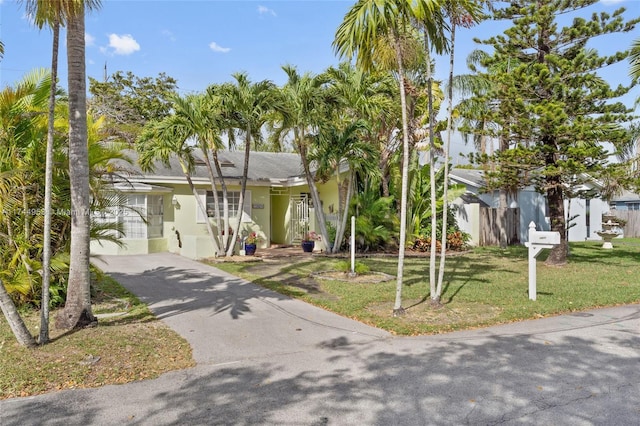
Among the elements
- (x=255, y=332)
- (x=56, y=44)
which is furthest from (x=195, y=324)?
(x=56, y=44)

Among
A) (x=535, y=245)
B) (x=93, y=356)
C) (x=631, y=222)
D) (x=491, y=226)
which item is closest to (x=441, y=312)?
(x=535, y=245)

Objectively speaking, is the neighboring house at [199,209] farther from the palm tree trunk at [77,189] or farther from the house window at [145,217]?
the palm tree trunk at [77,189]

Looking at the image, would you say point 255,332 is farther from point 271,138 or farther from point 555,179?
point 555,179

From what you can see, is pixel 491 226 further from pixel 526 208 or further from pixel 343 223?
pixel 343 223

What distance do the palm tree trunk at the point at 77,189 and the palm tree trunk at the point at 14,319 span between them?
2.64 feet

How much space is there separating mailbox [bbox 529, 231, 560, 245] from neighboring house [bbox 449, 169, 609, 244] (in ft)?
33.5

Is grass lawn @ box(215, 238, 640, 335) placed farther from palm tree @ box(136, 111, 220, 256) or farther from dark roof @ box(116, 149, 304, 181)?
dark roof @ box(116, 149, 304, 181)

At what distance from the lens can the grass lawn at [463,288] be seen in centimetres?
763

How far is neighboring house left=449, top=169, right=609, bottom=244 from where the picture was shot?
2014 cm

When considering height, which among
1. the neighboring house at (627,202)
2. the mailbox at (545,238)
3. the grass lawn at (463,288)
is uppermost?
the neighboring house at (627,202)

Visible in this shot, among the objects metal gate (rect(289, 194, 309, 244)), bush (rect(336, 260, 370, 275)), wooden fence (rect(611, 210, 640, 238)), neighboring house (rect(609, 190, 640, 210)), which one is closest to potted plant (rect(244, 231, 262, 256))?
metal gate (rect(289, 194, 309, 244))

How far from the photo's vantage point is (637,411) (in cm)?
404

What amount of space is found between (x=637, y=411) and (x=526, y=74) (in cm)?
1076

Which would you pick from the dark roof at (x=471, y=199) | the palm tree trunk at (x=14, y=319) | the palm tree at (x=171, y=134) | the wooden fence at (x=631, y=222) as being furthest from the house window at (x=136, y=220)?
the wooden fence at (x=631, y=222)
